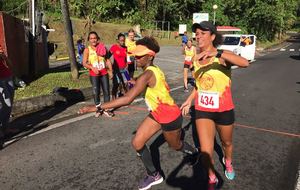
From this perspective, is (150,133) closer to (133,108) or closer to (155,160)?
(155,160)

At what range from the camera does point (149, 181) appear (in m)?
4.34

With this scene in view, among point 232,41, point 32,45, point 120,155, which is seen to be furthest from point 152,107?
point 232,41

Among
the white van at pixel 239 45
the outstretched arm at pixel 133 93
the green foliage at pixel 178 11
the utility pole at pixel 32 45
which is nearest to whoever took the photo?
the outstretched arm at pixel 133 93

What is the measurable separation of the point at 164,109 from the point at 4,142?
3360 millimetres

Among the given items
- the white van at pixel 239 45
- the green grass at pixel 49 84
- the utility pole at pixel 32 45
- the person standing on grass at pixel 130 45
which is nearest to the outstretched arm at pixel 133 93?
the person standing on grass at pixel 130 45

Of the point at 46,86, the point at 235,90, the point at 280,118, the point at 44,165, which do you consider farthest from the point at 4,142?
the point at 235,90

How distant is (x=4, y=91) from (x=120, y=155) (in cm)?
242

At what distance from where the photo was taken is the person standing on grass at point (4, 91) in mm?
6293

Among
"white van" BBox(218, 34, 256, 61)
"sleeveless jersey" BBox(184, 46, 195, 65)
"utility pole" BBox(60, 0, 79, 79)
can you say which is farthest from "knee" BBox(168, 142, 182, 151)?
"white van" BBox(218, 34, 256, 61)

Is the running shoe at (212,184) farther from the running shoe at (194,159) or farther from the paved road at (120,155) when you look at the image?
the running shoe at (194,159)

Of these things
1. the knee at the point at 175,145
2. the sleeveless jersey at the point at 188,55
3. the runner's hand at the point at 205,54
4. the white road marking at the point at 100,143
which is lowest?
the white road marking at the point at 100,143

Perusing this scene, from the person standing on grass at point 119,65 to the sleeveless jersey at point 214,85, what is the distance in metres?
5.33

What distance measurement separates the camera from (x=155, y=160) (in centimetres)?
522

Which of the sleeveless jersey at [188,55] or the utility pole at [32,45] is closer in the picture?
the sleeveless jersey at [188,55]
